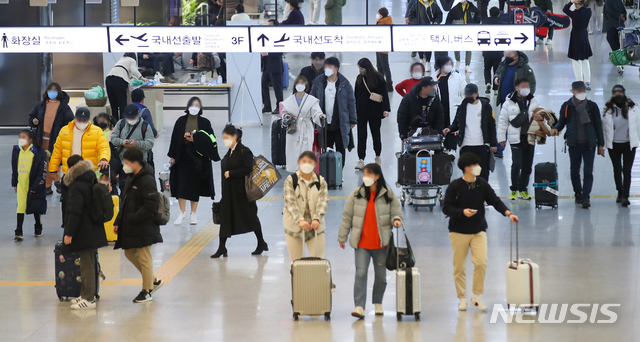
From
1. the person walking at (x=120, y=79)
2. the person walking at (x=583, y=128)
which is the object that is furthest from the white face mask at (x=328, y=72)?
the person walking at (x=120, y=79)

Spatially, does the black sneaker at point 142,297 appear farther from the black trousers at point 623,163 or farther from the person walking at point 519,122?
the black trousers at point 623,163

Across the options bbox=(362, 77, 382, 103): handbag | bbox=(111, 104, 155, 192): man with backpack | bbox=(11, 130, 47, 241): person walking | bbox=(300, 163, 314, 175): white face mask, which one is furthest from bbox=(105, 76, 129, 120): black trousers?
bbox=(300, 163, 314, 175): white face mask

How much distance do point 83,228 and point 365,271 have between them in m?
2.56

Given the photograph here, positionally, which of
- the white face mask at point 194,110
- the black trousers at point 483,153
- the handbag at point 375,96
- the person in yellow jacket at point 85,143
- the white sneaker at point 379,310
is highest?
the handbag at point 375,96

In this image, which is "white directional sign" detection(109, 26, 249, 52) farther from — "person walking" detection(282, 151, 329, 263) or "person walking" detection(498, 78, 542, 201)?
"person walking" detection(282, 151, 329, 263)

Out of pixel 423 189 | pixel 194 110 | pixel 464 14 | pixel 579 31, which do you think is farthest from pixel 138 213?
pixel 579 31

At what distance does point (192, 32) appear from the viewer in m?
12.0

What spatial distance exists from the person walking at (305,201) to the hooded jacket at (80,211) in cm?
175

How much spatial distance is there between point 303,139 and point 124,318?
5.21m

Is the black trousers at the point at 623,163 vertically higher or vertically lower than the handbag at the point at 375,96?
lower

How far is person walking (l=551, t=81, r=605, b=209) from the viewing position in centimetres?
1116

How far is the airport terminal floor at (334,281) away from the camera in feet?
23.0

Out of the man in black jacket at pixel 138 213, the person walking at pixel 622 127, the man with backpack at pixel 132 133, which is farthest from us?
the person walking at pixel 622 127

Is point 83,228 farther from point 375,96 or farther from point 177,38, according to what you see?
point 375,96
